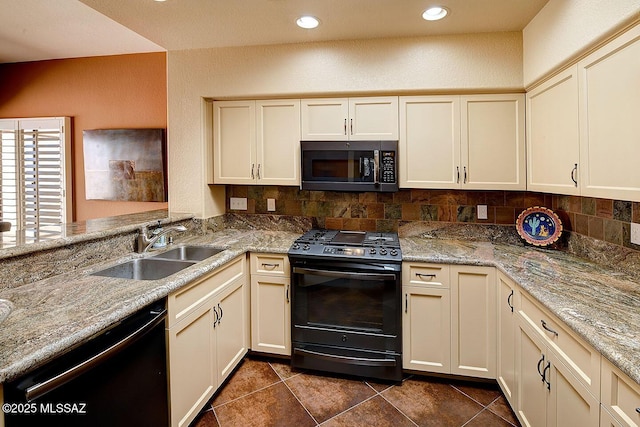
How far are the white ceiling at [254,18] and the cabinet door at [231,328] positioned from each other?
5.82 ft

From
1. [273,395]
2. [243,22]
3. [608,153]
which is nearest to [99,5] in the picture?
[243,22]

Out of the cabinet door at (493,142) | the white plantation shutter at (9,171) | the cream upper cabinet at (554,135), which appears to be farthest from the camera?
the white plantation shutter at (9,171)

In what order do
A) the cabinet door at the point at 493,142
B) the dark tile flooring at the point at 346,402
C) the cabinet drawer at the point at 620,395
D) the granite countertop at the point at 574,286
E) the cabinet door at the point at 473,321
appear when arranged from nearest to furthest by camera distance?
the cabinet drawer at the point at 620,395, the granite countertop at the point at 574,286, the dark tile flooring at the point at 346,402, the cabinet door at the point at 473,321, the cabinet door at the point at 493,142

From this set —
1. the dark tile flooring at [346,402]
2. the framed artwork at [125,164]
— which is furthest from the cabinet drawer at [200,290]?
the framed artwork at [125,164]

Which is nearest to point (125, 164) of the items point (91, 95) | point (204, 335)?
point (91, 95)

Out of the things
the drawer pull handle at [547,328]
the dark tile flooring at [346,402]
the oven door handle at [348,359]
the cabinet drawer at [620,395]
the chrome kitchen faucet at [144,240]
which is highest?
the chrome kitchen faucet at [144,240]

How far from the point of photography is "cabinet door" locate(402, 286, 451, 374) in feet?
7.40

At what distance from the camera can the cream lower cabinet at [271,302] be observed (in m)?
2.47

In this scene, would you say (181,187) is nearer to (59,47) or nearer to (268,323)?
(268,323)

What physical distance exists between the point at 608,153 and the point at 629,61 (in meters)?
0.39

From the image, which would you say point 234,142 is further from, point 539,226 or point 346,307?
point 539,226

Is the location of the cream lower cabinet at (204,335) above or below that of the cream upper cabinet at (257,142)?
below

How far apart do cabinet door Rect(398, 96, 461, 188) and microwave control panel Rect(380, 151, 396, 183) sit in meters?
0.09

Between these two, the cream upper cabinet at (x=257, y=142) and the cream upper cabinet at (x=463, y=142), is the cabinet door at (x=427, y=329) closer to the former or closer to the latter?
the cream upper cabinet at (x=463, y=142)
